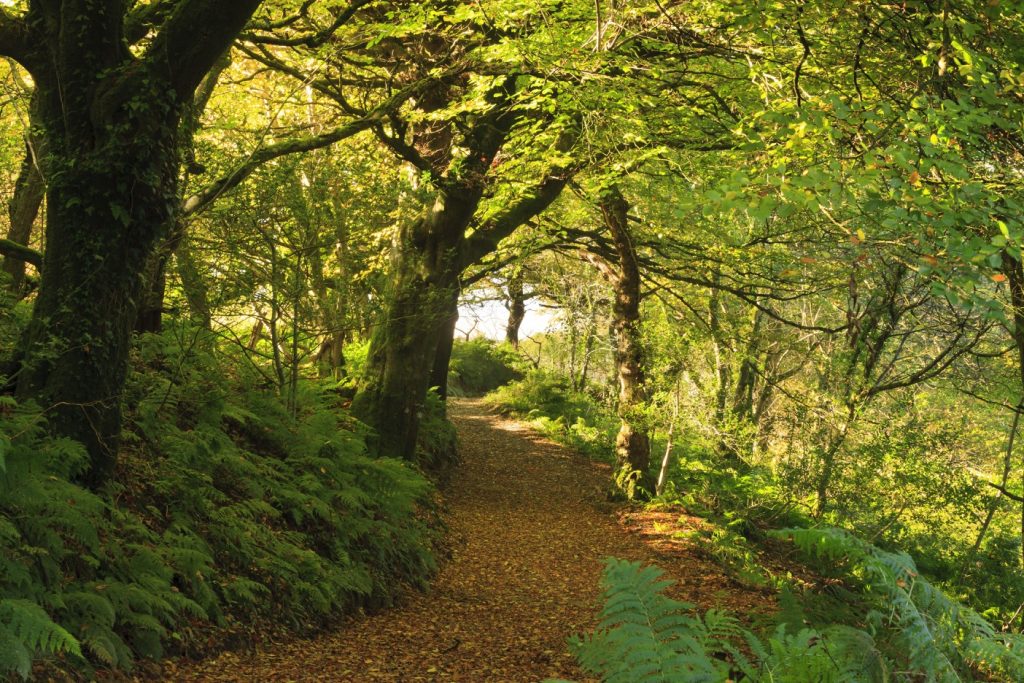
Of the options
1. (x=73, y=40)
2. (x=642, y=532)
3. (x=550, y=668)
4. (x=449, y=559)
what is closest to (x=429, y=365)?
(x=449, y=559)

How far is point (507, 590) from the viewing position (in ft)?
28.6

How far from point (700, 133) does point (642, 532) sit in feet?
18.6

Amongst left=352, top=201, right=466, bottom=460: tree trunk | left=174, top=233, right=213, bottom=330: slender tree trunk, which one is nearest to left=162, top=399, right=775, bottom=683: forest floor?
left=352, top=201, right=466, bottom=460: tree trunk

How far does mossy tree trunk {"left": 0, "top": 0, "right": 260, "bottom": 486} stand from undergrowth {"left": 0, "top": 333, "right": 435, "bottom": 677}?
1.14 feet

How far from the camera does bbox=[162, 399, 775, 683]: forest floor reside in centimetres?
557

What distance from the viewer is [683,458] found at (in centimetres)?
1517

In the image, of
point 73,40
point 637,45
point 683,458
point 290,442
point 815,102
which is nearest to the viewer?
point 73,40

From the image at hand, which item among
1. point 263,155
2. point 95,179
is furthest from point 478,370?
point 95,179

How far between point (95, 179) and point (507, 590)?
5.70 metres

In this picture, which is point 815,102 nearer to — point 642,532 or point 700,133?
point 700,133

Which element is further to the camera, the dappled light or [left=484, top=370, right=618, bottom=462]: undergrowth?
[left=484, top=370, right=618, bottom=462]: undergrowth

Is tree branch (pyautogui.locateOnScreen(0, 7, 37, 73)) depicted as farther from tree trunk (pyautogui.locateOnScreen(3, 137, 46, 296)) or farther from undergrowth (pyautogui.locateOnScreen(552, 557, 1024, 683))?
undergrowth (pyautogui.locateOnScreen(552, 557, 1024, 683))

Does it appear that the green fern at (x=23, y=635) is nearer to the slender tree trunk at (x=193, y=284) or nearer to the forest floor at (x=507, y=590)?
the forest floor at (x=507, y=590)

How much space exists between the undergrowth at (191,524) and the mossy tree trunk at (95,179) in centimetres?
35
